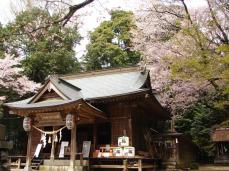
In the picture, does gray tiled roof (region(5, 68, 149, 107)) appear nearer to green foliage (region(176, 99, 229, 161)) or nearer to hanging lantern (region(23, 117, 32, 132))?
hanging lantern (region(23, 117, 32, 132))

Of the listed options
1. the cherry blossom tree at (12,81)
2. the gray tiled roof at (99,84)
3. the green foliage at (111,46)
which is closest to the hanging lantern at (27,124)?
the gray tiled roof at (99,84)

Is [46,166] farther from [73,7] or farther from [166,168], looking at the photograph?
[73,7]

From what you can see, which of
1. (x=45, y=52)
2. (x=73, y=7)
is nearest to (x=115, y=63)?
(x=45, y=52)

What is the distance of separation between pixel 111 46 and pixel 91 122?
61.4 ft

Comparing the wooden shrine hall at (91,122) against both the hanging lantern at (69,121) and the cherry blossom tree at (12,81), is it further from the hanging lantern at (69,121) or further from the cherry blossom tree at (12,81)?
the cherry blossom tree at (12,81)

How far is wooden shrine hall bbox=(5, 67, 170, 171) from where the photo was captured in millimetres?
14914

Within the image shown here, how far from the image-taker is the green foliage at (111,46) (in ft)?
115

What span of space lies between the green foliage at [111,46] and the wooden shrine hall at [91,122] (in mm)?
15524

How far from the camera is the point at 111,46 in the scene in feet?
113

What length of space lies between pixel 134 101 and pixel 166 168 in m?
4.42

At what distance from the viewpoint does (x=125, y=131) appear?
16.4 metres

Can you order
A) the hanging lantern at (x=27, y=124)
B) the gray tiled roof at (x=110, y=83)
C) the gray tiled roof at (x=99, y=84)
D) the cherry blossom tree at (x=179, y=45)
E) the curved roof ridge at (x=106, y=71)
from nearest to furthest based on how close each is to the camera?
the cherry blossom tree at (x=179, y=45), the hanging lantern at (x=27, y=124), the gray tiled roof at (x=99, y=84), the gray tiled roof at (x=110, y=83), the curved roof ridge at (x=106, y=71)

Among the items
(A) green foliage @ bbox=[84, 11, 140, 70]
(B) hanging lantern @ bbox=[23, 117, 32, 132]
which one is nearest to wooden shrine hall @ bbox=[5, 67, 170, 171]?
(B) hanging lantern @ bbox=[23, 117, 32, 132]

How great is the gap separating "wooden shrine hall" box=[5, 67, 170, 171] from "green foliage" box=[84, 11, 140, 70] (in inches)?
611
